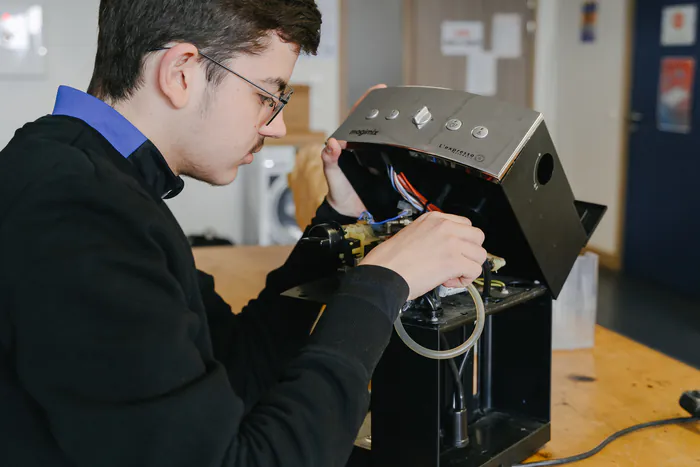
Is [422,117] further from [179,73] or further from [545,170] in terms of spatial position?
[179,73]

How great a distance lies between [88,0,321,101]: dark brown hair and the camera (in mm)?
869

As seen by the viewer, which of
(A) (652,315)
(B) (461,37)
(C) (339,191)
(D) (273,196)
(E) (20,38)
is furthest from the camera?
(B) (461,37)

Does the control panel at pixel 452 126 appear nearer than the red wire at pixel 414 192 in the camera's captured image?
Yes

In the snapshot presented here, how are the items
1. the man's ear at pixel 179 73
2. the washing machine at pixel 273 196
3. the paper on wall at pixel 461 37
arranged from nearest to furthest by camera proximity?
the man's ear at pixel 179 73 → the washing machine at pixel 273 196 → the paper on wall at pixel 461 37

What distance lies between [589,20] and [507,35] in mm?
657

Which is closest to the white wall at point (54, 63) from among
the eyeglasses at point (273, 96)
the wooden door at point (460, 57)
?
the wooden door at point (460, 57)

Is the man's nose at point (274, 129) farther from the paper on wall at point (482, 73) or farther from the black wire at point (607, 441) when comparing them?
the paper on wall at point (482, 73)

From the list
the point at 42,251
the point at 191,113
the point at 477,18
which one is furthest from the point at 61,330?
the point at 477,18

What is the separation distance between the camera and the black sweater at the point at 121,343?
0.70 meters

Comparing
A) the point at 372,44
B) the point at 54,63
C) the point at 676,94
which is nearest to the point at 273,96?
the point at 676,94

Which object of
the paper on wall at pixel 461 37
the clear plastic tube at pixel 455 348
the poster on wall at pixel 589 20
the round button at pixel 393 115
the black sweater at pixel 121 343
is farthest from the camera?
the paper on wall at pixel 461 37

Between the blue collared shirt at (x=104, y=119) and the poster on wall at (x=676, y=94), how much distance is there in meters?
4.55

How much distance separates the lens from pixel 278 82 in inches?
37.7

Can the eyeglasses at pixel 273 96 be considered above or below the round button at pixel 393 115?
above
